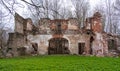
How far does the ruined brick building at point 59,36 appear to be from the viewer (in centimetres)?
3466

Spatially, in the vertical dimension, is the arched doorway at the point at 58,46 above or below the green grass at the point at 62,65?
above

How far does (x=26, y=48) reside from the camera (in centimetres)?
3516

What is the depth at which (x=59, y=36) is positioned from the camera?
35375mm

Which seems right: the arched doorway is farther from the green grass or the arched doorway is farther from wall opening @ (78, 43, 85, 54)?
the green grass

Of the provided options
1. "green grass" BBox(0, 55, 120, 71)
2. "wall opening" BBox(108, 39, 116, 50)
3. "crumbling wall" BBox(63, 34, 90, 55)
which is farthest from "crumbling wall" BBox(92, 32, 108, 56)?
"green grass" BBox(0, 55, 120, 71)

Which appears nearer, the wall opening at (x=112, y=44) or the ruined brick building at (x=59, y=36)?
the ruined brick building at (x=59, y=36)

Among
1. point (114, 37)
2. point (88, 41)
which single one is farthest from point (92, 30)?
point (114, 37)

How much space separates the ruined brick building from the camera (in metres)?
34.7

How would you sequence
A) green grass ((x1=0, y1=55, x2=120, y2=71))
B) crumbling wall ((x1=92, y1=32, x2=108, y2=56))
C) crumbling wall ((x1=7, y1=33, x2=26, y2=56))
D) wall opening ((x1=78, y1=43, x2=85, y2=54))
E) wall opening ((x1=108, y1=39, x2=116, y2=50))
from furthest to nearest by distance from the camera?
1. wall opening ((x1=108, y1=39, x2=116, y2=50))
2. wall opening ((x1=78, y1=43, x2=85, y2=54))
3. crumbling wall ((x1=7, y1=33, x2=26, y2=56))
4. crumbling wall ((x1=92, y1=32, x2=108, y2=56))
5. green grass ((x1=0, y1=55, x2=120, y2=71))

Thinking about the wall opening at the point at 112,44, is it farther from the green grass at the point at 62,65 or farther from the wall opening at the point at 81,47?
the green grass at the point at 62,65

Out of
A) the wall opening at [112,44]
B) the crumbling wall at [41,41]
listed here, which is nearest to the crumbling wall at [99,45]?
the wall opening at [112,44]

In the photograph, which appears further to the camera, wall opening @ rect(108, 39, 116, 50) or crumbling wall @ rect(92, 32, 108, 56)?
wall opening @ rect(108, 39, 116, 50)

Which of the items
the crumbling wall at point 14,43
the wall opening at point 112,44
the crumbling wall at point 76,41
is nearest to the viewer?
the crumbling wall at point 14,43

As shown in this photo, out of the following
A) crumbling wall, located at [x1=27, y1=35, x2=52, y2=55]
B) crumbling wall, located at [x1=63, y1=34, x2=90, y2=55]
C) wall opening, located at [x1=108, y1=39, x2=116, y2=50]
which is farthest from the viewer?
wall opening, located at [x1=108, y1=39, x2=116, y2=50]
